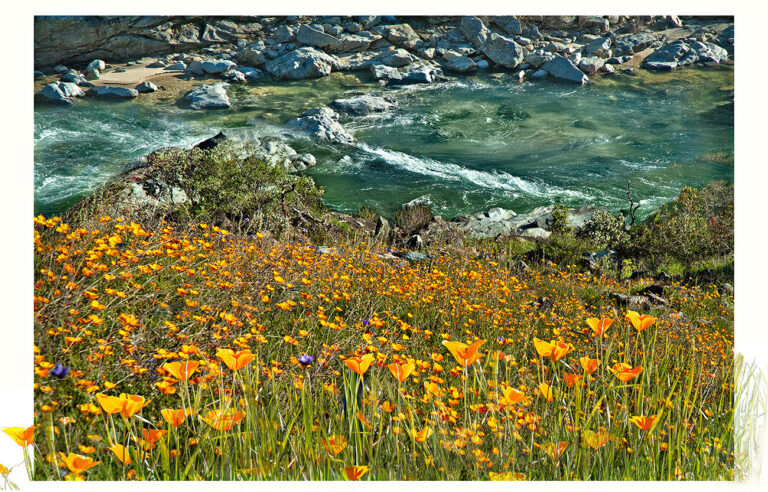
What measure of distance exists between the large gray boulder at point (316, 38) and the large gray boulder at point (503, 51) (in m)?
1.02

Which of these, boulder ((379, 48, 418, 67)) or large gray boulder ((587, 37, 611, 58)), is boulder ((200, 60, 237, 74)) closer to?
boulder ((379, 48, 418, 67))

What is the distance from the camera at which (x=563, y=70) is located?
3699mm

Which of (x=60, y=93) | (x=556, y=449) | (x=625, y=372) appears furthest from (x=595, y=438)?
(x=60, y=93)

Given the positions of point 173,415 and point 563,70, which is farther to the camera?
point 563,70

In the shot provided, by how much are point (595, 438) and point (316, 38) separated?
9.62 ft

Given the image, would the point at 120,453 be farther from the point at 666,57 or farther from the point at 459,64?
the point at 666,57

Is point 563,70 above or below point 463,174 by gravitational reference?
above

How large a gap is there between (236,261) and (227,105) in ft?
4.56

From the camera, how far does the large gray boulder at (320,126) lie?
3.64m

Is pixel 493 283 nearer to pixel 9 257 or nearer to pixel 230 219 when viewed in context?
pixel 230 219

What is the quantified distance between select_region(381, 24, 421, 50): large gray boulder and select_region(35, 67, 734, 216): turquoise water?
0.34m

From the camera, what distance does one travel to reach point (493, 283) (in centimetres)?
328

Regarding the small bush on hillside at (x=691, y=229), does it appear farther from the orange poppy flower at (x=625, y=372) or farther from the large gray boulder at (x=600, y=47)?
Result: the orange poppy flower at (x=625, y=372)

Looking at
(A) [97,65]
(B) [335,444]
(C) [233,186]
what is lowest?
(B) [335,444]
